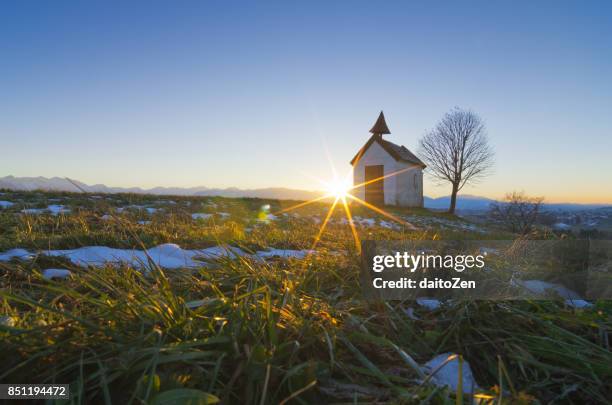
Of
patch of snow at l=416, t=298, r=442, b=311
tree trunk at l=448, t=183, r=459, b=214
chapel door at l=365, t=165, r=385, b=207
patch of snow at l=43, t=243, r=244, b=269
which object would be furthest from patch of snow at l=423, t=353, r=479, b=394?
tree trunk at l=448, t=183, r=459, b=214

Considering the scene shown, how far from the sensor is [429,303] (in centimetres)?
183

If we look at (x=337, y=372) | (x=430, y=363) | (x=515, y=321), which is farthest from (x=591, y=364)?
(x=337, y=372)

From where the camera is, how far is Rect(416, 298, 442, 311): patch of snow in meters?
1.76

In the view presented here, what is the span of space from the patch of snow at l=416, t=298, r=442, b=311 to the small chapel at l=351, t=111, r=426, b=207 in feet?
71.9

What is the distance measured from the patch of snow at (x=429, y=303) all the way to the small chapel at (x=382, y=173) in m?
21.9

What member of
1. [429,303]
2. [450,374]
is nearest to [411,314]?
[429,303]

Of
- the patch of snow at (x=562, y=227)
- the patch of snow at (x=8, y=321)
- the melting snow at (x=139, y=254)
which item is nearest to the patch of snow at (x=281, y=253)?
the melting snow at (x=139, y=254)

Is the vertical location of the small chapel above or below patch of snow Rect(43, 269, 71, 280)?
above

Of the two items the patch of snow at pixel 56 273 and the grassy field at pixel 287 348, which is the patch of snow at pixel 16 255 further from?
the grassy field at pixel 287 348

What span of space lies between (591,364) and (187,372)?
4.10 feet

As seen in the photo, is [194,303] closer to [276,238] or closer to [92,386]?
[92,386]

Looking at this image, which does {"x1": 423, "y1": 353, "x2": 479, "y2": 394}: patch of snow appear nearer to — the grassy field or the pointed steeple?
the grassy field

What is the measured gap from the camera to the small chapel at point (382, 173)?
2328 cm

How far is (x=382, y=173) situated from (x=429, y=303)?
881 inches
